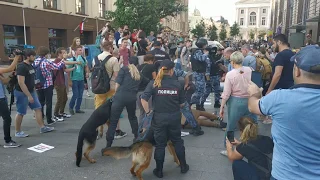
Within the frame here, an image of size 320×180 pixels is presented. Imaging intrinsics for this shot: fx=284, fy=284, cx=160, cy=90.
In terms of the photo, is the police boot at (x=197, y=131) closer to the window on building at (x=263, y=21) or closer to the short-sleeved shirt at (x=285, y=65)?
the short-sleeved shirt at (x=285, y=65)

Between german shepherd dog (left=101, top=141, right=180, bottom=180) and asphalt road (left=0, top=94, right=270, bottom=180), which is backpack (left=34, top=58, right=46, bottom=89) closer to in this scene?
asphalt road (left=0, top=94, right=270, bottom=180)

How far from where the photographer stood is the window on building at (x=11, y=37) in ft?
52.1

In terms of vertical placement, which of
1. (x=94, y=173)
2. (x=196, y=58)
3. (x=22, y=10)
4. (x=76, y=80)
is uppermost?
(x=22, y=10)

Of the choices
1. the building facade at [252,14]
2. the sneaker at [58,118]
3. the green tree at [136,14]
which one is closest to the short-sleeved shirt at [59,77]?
the sneaker at [58,118]

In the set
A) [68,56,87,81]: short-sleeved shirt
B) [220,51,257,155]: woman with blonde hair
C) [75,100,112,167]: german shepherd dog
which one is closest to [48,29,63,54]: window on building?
[68,56,87,81]: short-sleeved shirt

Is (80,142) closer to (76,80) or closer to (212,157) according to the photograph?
(212,157)

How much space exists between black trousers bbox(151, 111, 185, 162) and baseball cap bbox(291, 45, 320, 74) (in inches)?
89.2

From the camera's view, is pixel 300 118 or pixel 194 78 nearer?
pixel 300 118

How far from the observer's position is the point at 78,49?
779 cm

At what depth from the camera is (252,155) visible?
3055mm

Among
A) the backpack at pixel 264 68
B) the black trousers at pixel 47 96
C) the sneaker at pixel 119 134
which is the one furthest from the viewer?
the backpack at pixel 264 68

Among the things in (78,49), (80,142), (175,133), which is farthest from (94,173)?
(78,49)

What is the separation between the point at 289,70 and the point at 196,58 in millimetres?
2582

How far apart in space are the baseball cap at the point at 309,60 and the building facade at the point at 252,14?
119791 mm
